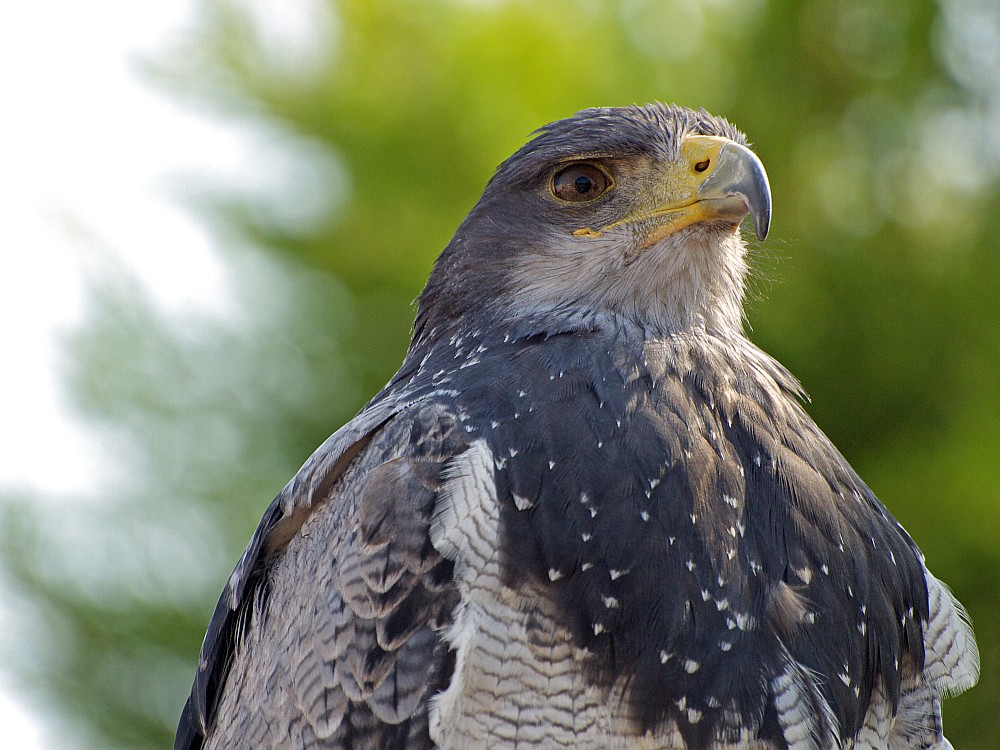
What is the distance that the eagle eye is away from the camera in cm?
323

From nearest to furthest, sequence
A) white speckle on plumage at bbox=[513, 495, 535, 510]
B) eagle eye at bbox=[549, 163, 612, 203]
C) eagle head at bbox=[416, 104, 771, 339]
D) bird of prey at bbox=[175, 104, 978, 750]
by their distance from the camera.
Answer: bird of prey at bbox=[175, 104, 978, 750]
white speckle on plumage at bbox=[513, 495, 535, 510]
eagle head at bbox=[416, 104, 771, 339]
eagle eye at bbox=[549, 163, 612, 203]

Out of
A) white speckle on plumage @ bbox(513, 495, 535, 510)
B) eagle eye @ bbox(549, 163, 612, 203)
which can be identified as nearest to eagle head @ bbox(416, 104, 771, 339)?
eagle eye @ bbox(549, 163, 612, 203)

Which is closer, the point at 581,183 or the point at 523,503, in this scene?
the point at 523,503

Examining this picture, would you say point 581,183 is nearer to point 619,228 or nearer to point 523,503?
point 619,228

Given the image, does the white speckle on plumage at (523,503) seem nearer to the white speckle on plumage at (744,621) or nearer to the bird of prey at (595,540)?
the bird of prey at (595,540)

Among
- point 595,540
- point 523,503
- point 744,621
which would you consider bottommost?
point 744,621

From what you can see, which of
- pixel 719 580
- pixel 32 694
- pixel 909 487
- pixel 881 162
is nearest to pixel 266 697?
pixel 719 580

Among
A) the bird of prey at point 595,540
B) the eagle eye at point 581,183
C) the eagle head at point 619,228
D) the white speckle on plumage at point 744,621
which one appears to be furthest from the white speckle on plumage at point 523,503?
the eagle eye at point 581,183

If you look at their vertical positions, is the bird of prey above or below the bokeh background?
below

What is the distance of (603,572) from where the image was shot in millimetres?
2465

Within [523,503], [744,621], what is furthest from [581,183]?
[744,621]

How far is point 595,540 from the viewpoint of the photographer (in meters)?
2.49

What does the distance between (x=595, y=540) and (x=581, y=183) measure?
1212mm

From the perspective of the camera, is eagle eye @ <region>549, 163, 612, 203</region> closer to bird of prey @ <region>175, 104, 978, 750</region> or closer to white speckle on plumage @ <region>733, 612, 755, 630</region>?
bird of prey @ <region>175, 104, 978, 750</region>
